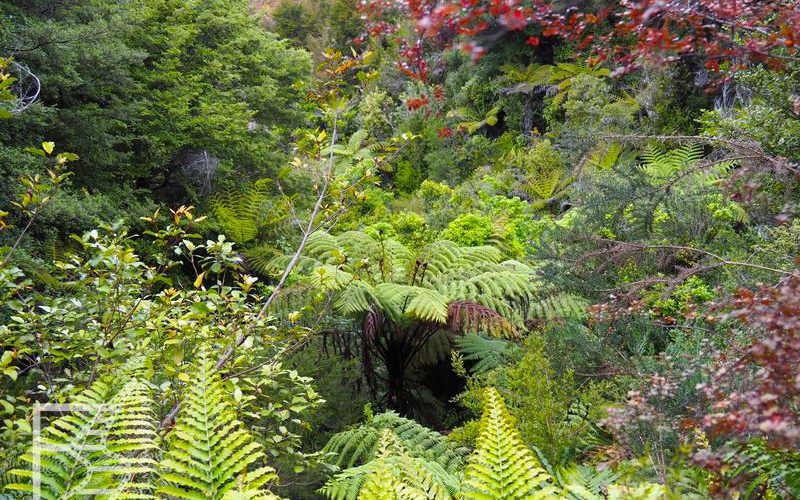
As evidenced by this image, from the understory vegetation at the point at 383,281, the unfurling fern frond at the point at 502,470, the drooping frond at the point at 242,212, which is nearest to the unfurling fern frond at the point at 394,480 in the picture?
the understory vegetation at the point at 383,281

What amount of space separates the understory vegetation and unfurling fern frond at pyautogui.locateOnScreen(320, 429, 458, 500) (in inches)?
0.7

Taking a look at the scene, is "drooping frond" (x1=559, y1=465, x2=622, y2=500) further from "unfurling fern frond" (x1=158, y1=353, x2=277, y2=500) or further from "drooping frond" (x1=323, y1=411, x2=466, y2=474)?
"unfurling fern frond" (x1=158, y1=353, x2=277, y2=500)

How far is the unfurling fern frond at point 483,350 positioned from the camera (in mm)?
3706

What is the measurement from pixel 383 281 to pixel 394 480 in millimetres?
2891

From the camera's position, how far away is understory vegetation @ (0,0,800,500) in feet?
4.78

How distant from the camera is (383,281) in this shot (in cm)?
443

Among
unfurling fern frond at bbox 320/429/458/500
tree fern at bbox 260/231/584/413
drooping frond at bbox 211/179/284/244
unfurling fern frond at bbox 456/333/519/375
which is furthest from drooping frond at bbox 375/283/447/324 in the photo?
drooping frond at bbox 211/179/284/244

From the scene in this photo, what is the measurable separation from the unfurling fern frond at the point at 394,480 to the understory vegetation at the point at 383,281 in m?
0.02

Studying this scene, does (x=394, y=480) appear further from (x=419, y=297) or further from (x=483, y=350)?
(x=483, y=350)

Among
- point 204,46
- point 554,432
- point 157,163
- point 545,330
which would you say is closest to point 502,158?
point 204,46

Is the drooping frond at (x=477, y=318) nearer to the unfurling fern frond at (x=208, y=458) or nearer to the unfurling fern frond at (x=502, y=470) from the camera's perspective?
the unfurling fern frond at (x=502, y=470)

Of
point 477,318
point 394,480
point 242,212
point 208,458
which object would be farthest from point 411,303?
point 242,212

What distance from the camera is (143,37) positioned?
6.82 metres

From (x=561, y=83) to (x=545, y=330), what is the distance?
8072 millimetres
